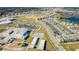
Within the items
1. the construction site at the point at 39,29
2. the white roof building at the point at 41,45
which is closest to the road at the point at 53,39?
the construction site at the point at 39,29

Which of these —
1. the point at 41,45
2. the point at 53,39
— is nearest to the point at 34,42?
the point at 41,45

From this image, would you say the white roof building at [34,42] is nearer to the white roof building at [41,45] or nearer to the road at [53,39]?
the white roof building at [41,45]

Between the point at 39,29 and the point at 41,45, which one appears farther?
the point at 39,29

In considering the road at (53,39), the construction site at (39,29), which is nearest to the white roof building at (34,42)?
the construction site at (39,29)

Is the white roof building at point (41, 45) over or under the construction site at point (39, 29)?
under

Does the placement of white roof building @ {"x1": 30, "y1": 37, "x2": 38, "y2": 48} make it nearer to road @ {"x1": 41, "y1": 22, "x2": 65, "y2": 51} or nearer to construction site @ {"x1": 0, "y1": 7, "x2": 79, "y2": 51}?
construction site @ {"x1": 0, "y1": 7, "x2": 79, "y2": 51}

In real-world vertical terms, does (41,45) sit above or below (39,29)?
below

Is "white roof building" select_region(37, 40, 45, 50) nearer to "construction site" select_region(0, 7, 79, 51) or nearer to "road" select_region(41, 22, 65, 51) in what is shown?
"construction site" select_region(0, 7, 79, 51)

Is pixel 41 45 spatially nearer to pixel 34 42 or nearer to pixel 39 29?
pixel 34 42

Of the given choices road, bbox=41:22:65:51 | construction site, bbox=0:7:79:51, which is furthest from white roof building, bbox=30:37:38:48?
road, bbox=41:22:65:51

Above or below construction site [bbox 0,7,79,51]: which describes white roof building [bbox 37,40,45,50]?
below
